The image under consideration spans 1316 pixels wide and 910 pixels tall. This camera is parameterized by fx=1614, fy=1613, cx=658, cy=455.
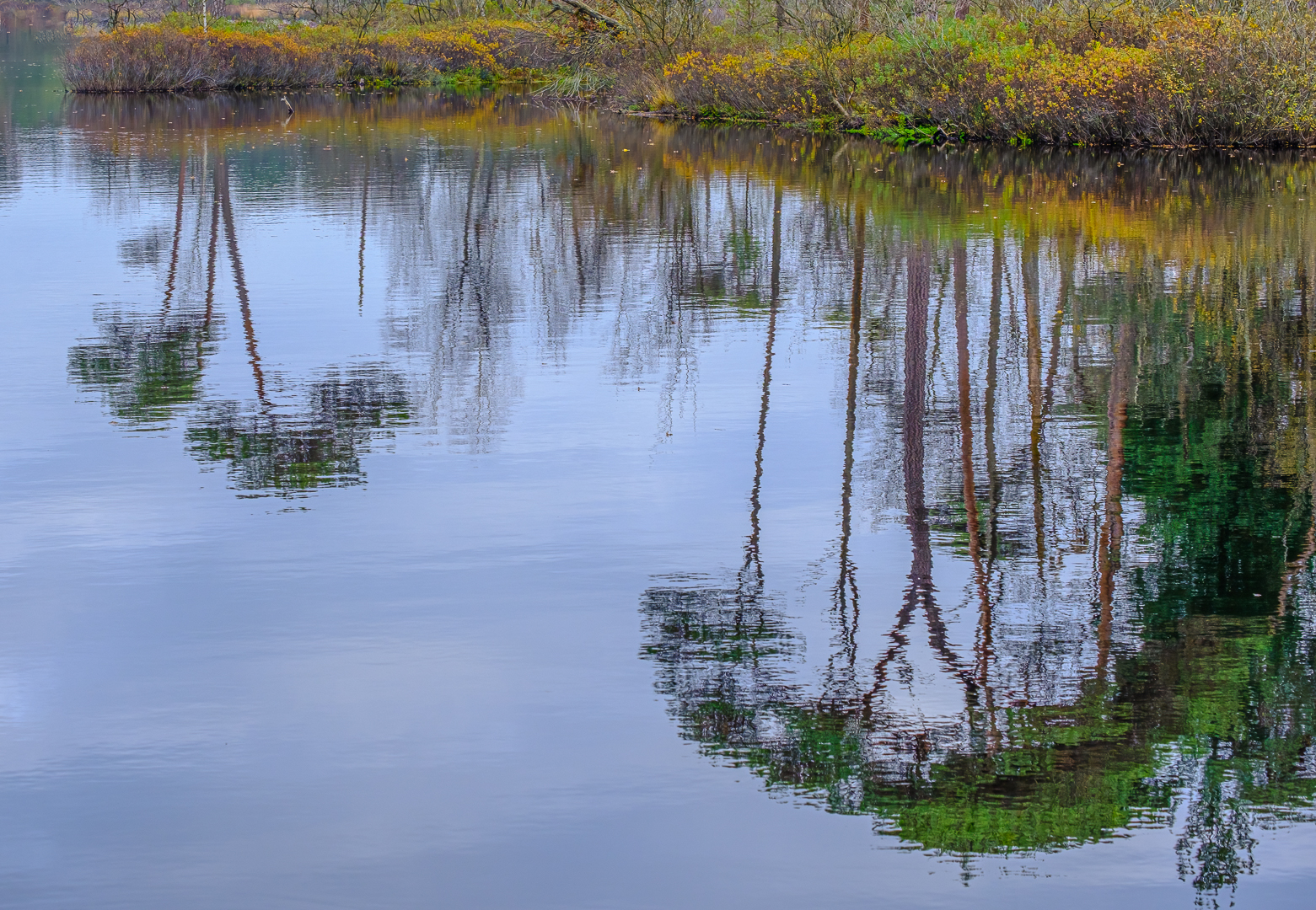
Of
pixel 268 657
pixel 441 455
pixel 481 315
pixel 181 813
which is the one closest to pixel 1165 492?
pixel 441 455

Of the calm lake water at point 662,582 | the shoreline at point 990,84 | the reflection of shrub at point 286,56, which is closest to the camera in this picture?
the calm lake water at point 662,582

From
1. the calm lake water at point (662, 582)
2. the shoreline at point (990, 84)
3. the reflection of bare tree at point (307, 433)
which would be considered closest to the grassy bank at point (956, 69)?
the shoreline at point (990, 84)

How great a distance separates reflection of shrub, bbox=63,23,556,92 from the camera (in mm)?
49812

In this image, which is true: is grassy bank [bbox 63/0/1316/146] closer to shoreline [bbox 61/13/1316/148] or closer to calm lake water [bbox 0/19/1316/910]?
shoreline [bbox 61/13/1316/148]

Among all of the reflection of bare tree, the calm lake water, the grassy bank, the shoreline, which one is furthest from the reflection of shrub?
the reflection of bare tree

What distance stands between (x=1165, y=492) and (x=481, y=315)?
23.1 feet

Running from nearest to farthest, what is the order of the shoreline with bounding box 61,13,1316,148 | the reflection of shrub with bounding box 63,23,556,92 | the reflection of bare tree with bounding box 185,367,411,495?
the reflection of bare tree with bounding box 185,367,411,495 → the shoreline with bounding box 61,13,1316,148 → the reflection of shrub with bounding box 63,23,556,92

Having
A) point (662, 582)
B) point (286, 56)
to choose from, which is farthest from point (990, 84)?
point (286, 56)

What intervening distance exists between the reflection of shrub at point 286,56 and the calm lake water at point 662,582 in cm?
3630

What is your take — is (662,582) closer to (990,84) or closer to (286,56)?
(990,84)

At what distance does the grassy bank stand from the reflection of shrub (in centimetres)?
12

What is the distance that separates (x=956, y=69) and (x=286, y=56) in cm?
→ 3148

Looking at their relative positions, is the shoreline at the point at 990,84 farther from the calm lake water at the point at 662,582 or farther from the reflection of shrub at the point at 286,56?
the calm lake water at the point at 662,582

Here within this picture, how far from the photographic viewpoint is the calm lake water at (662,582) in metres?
4.84
